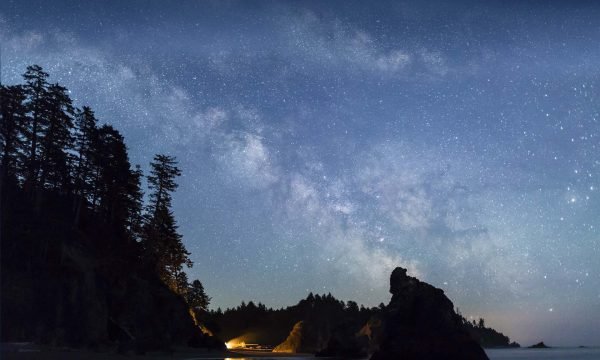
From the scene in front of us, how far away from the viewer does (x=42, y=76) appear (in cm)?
5884

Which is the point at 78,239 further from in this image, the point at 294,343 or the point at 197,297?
the point at 294,343

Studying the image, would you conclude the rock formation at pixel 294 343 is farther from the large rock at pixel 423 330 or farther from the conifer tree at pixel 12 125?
the conifer tree at pixel 12 125

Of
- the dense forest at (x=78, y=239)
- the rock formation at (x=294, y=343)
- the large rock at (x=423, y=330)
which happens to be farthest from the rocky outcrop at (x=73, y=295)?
the rock formation at (x=294, y=343)

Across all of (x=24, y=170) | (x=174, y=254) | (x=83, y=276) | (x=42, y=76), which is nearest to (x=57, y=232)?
(x=83, y=276)

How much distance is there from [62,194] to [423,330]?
151 ft

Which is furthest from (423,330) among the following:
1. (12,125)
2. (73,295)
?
(12,125)

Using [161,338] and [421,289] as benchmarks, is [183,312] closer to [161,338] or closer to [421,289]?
[161,338]

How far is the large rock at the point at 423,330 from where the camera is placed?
5547 centimetres

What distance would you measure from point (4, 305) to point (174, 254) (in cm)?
4442

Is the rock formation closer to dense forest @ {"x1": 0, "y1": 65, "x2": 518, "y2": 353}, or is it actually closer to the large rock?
dense forest @ {"x1": 0, "y1": 65, "x2": 518, "y2": 353}

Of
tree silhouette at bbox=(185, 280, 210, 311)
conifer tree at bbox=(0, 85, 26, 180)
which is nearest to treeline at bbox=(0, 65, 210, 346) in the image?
conifer tree at bbox=(0, 85, 26, 180)

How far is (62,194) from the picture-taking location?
2527 inches

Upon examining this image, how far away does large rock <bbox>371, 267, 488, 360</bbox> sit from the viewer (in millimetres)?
55469

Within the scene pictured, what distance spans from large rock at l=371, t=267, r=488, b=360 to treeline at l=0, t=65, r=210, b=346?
31537mm
